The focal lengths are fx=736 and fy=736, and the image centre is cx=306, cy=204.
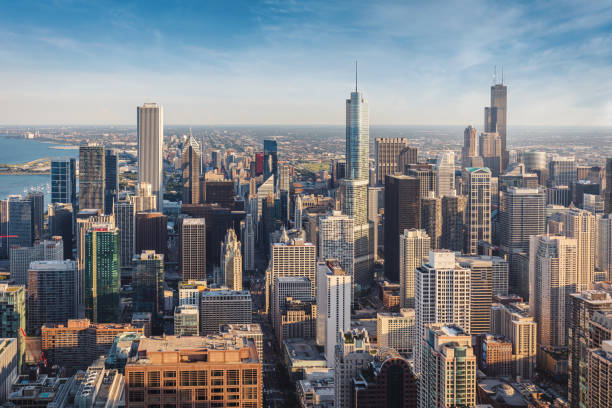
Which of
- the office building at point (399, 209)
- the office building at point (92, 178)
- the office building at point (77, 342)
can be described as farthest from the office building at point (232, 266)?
the office building at point (92, 178)

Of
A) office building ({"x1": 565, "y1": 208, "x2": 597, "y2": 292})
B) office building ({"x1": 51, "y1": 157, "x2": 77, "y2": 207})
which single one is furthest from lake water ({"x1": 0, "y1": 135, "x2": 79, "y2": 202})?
office building ({"x1": 565, "y1": 208, "x2": 597, "y2": 292})

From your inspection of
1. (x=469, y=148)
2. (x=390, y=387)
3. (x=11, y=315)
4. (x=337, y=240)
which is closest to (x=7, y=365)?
(x=11, y=315)

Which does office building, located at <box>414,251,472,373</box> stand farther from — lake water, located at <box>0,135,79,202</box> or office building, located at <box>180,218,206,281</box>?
office building, located at <box>180,218,206,281</box>

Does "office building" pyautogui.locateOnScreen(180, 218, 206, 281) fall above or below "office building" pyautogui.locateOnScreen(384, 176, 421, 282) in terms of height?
below

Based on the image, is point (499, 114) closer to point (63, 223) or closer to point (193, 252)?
point (193, 252)

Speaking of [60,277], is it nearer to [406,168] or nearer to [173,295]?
[173,295]

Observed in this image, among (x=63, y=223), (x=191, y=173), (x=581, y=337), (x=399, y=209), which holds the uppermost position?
(x=191, y=173)

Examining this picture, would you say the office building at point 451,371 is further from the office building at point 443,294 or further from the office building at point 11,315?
the office building at point 11,315
